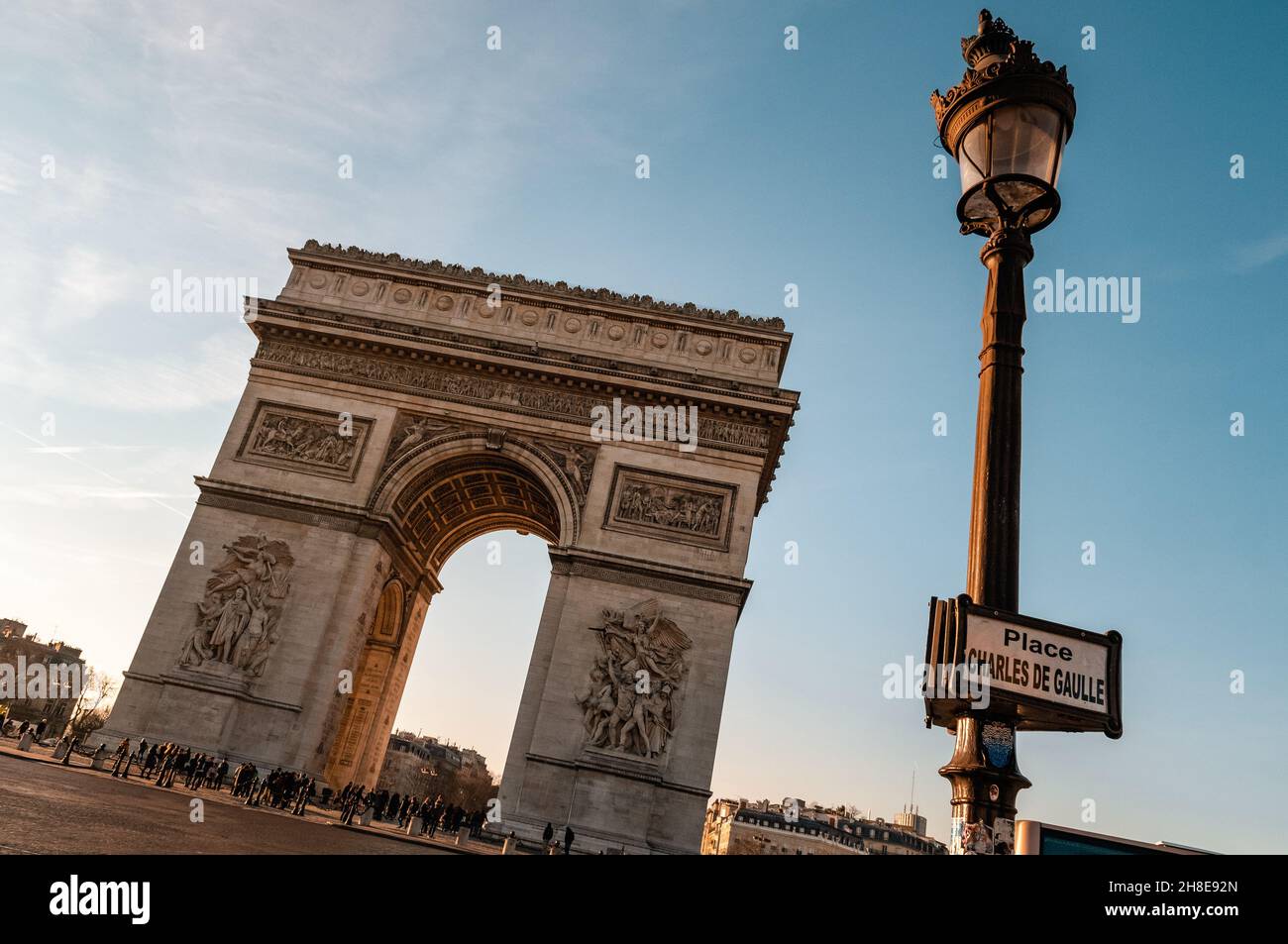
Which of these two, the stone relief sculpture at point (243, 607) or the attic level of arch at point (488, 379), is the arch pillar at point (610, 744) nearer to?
the attic level of arch at point (488, 379)

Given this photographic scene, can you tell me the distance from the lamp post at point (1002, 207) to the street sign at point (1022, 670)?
354 millimetres

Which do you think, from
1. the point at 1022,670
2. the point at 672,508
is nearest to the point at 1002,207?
the point at 1022,670

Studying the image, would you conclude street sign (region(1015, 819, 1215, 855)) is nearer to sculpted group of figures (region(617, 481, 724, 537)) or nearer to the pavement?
the pavement

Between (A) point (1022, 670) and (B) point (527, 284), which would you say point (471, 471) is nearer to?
(B) point (527, 284)

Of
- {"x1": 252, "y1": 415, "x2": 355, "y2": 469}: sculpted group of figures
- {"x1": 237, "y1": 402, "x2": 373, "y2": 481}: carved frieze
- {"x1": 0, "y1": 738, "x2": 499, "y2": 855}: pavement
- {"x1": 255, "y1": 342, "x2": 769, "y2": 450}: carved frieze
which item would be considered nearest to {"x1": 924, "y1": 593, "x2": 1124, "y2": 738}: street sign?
{"x1": 0, "y1": 738, "x2": 499, "y2": 855}: pavement

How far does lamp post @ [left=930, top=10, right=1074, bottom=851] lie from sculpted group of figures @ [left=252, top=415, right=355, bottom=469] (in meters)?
22.7

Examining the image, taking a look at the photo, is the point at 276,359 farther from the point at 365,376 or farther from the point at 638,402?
the point at 638,402

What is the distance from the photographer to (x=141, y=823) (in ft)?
31.0

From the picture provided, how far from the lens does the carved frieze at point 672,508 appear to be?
79.0ft

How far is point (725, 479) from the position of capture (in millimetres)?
24562

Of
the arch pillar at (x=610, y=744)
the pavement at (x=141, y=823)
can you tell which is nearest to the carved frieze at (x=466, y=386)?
the arch pillar at (x=610, y=744)
